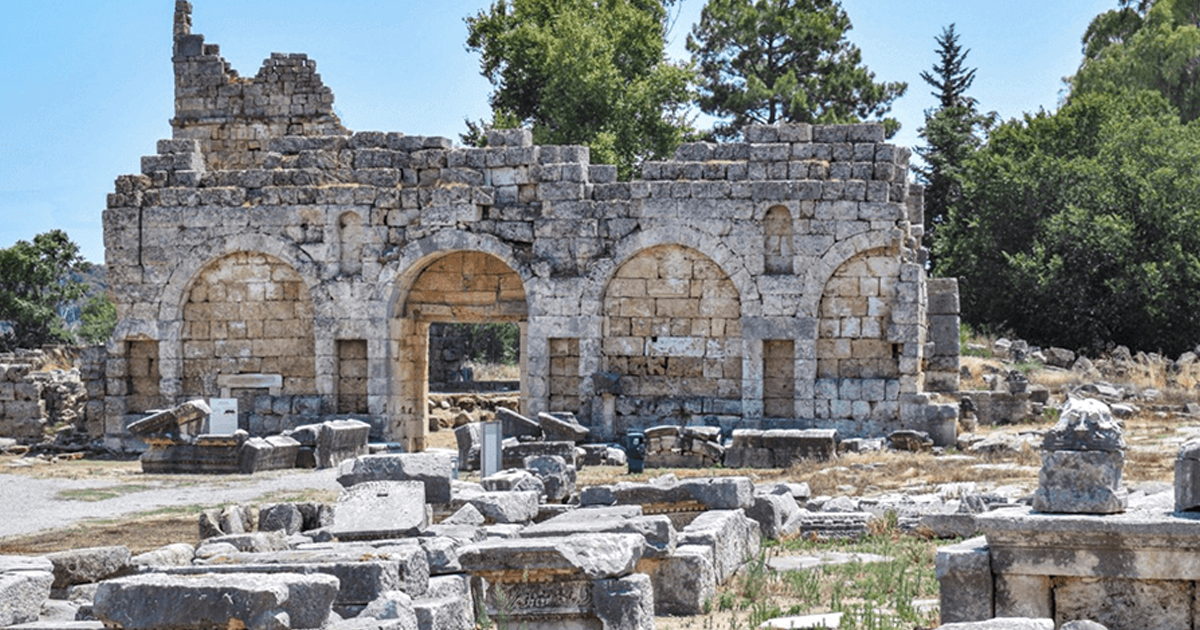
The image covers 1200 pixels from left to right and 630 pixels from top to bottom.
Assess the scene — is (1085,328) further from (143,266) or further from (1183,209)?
(143,266)

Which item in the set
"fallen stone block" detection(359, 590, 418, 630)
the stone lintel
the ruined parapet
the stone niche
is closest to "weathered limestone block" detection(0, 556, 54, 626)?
"fallen stone block" detection(359, 590, 418, 630)

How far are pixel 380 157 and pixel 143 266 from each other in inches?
160

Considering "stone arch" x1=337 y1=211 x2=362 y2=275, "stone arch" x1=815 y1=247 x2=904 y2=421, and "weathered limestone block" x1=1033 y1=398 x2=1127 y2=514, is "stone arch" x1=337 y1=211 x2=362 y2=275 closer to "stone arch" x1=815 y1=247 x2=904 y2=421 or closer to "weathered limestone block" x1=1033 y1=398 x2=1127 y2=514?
"stone arch" x1=815 y1=247 x2=904 y2=421

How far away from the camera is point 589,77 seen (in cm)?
3800

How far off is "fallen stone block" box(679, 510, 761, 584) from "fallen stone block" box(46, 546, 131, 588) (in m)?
3.74

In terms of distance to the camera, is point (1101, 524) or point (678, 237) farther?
point (678, 237)

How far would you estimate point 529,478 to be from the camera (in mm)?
13945

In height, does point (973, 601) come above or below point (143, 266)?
below

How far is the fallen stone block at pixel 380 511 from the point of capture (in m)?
9.86

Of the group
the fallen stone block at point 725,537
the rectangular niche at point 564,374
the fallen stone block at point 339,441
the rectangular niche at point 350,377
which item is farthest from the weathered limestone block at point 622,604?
the rectangular niche at point 350,377

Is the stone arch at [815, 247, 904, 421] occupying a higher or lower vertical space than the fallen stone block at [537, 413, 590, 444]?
higher

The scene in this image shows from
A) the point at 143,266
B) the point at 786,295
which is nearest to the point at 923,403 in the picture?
the point at 786,295

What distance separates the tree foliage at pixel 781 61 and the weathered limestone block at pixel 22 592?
38.8 meters

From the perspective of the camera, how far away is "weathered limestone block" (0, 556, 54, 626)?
25.0ft
